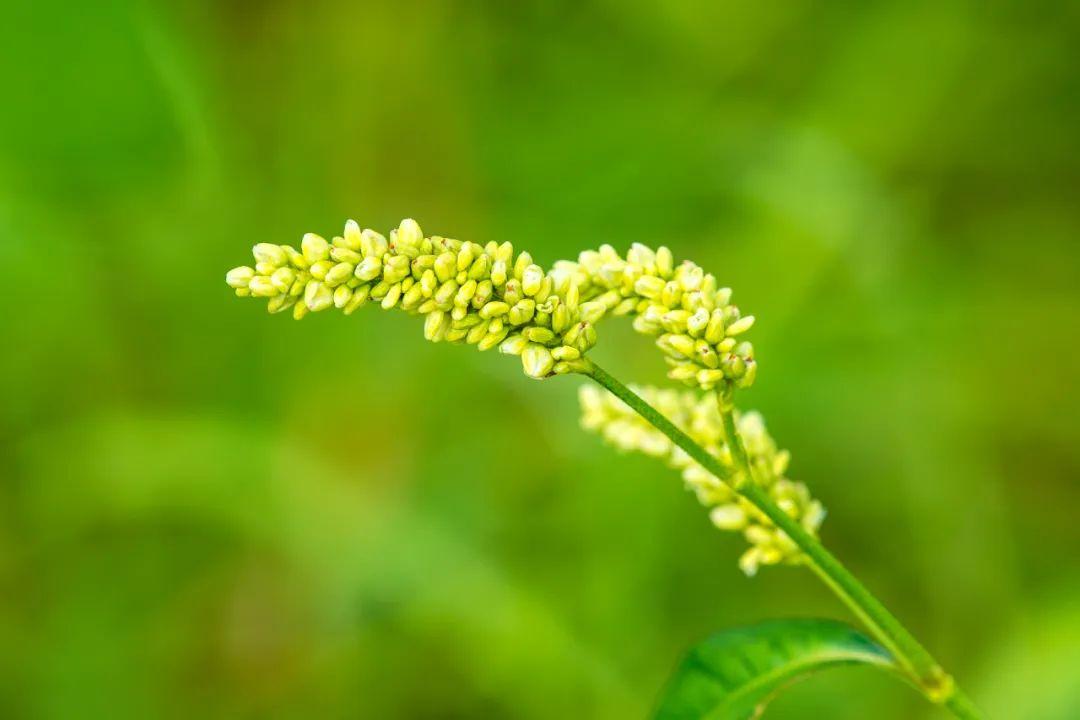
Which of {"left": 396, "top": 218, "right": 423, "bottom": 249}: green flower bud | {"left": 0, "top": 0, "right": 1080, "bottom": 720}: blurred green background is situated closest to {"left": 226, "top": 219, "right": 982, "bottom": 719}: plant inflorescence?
{"left": 396, "top": 218, "right": 423, "bottom": 249}: green flower bud

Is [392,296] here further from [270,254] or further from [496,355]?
[496,355]

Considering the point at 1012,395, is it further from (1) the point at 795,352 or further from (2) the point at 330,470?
(2) the point at 330,470

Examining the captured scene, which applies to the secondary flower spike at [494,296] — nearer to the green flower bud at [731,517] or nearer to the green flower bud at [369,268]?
the green flower bud at [369,268]

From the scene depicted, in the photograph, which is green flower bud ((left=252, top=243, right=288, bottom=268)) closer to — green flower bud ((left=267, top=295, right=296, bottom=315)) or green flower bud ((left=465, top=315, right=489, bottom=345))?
green flower bud ((left=267, top=295, right=296, bottom=315))

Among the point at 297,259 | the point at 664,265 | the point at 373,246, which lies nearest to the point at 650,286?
the point at 664,265

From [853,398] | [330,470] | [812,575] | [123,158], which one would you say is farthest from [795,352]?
[123,158]
